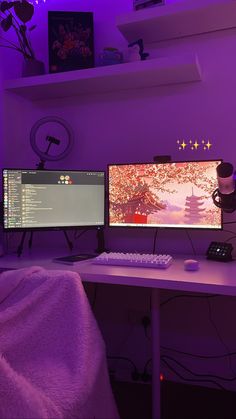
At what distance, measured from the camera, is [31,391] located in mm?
852

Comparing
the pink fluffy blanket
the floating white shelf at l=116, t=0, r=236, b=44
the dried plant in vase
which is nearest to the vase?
the dried plant in vase

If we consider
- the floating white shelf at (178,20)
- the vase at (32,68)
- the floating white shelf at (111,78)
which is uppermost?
the floating white shelf at (178,20)

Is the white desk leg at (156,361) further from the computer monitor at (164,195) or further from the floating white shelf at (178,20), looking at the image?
the floating white shelf at (178,20)

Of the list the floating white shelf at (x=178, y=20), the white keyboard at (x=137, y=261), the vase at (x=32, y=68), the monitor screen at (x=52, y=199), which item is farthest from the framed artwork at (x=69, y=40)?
the white keyboard at (x=137, y=261)

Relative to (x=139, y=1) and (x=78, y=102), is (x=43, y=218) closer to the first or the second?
(x=78, y=102)

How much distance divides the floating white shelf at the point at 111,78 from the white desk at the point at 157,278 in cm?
98

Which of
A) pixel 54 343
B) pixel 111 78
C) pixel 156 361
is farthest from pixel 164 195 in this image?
pixel 54 343

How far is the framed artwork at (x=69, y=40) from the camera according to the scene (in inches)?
80.1

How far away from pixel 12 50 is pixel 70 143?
0.81 meters

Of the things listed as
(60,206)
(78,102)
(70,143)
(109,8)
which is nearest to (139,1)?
(109,8)

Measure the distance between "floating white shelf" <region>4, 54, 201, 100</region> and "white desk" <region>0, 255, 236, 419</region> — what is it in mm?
982

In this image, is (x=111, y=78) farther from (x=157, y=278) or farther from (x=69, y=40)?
(x=157, y=278)

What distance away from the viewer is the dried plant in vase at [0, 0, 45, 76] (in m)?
2.03

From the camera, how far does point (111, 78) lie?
6.21ft
